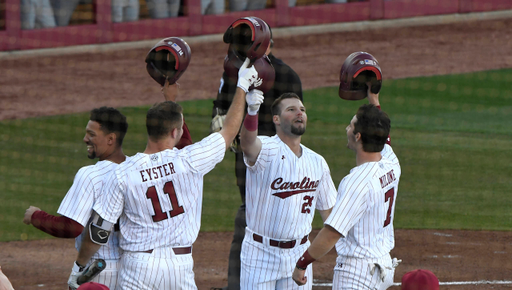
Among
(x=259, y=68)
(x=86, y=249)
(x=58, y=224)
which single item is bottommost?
(x=86, y=249)

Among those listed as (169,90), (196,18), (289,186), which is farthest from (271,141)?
(196,18)

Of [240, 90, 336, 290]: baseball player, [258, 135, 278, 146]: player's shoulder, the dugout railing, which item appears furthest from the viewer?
the dugout railing

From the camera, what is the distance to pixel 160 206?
12.9ft

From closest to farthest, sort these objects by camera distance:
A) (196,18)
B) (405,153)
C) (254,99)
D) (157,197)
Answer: (157,197), (254,99), (405,153), (196,18)

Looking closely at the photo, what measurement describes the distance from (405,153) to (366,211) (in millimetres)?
Result: 6984

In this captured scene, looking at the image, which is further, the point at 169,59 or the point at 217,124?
the point at 217,124

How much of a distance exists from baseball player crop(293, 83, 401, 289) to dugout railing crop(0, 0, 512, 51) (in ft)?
44.5

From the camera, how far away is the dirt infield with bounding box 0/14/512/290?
6.55m

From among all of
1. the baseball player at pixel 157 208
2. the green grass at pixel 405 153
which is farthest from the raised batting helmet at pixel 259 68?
the green grass at pixel 405 153

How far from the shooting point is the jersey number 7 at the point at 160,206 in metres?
3.92

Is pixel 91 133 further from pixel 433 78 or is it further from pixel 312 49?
pixel 312 49

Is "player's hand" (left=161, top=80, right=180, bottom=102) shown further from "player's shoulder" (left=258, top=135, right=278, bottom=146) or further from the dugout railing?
the dugout railing

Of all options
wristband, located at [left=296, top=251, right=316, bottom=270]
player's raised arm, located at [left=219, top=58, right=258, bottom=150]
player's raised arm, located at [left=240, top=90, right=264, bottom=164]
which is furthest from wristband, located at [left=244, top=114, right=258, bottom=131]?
wristband, located at [left=296, top=251, right=316, bottom=270]

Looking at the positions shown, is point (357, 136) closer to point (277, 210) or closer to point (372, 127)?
point (372, 127)
